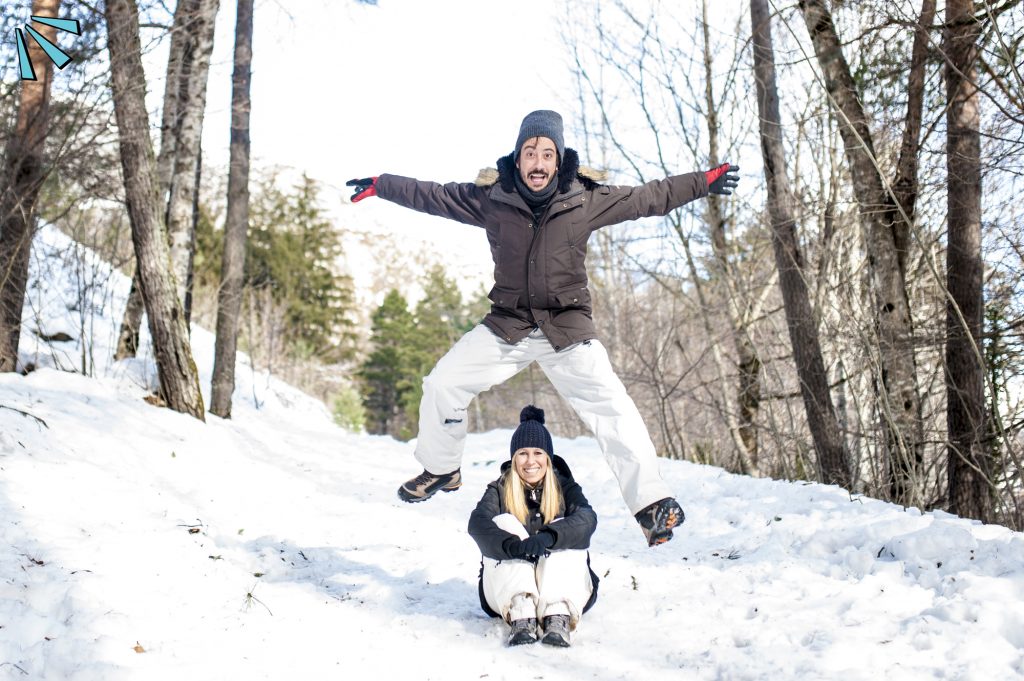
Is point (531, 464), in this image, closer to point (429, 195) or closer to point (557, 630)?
point (557, 630)

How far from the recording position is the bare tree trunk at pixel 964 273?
5.29m

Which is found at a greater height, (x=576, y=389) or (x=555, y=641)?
(x=576, y=389)

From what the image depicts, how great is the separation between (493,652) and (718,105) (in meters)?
8.77

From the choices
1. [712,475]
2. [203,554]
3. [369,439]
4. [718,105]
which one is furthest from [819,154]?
[203,554]

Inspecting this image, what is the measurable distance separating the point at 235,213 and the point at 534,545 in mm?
7952

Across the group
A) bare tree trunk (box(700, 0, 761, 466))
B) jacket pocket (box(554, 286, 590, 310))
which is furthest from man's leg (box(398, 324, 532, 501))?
bare tree trunk (box(700, 0, 761, 466))

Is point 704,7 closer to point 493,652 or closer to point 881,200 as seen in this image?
point 881,200

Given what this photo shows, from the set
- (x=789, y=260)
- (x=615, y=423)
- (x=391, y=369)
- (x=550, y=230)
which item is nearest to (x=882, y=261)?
(x=789, y=260)

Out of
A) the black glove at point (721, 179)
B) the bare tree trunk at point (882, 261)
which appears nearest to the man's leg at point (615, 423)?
the black glove at point (721, 179)

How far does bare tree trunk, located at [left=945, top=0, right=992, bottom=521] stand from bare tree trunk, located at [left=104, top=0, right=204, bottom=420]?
653cm

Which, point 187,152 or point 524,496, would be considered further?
point 187,152

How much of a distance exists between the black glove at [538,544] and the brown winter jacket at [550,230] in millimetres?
895

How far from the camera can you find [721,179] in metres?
3.64

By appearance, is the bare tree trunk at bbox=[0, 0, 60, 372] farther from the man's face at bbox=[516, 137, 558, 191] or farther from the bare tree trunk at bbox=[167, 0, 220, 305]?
the man's face at bbox=[516, 137, 558, 191]
